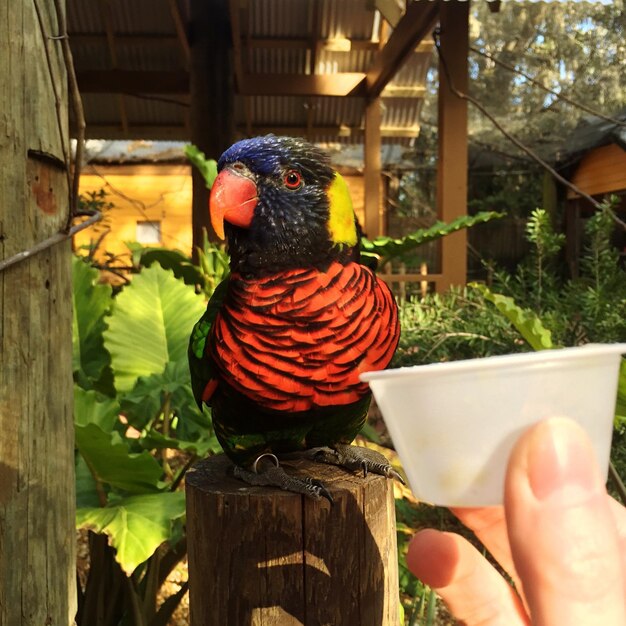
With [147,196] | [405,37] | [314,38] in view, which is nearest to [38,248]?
[405,37]

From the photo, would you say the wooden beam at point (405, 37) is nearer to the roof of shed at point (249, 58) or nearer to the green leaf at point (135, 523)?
the roof of shed at point (249, 58)

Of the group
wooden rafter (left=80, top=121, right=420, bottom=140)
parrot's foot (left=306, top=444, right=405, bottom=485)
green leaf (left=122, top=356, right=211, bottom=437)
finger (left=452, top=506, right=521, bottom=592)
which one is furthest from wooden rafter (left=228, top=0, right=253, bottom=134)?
finger (left=452, top=506, right=521, bottom=592)

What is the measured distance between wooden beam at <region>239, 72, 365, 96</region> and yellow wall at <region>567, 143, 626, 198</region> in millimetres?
2045

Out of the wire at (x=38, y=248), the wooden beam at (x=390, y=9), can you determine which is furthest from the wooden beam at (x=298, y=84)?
the wire at (x=38, y=248)

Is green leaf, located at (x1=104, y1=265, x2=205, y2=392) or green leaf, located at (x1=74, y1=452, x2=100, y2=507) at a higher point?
green leaf, located at (x1=104, y1=265, x2=205, y2=392)

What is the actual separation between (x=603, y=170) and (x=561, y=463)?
→ 2.45 m

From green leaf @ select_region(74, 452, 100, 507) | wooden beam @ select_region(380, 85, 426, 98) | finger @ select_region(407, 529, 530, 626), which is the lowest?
green leaf @ select_region(74, 452, 100, 507)

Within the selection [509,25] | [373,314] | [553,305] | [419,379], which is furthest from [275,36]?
[509,25]

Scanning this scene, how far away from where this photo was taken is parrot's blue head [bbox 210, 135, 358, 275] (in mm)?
872

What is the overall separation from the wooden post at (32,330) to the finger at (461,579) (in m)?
0.67

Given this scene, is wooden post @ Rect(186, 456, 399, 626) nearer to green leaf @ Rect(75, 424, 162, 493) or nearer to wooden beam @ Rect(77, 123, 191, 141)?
green leaf @ Rect(75, 424, 162, 493)

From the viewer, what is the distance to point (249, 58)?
14.9 feet

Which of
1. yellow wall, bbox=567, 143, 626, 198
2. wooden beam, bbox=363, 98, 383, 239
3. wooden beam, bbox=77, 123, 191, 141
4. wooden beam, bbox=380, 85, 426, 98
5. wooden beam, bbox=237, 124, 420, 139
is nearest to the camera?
yellow wall, bbox=567, 143, 626, 198

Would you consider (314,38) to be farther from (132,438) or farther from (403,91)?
(132,438)
